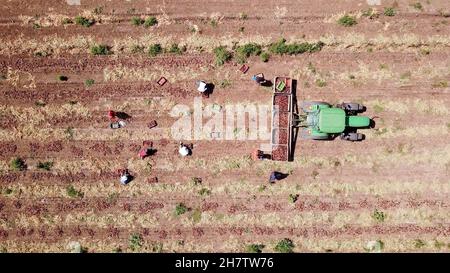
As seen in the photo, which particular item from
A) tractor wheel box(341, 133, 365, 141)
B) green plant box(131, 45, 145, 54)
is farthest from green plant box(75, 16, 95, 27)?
tractor wheel box(341, 133, 365, 141)

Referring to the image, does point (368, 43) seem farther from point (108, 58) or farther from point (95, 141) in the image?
point (95, 141)

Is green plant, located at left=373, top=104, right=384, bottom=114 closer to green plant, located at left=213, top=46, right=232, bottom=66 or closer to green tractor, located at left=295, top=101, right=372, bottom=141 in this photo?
green tractor, located at left=295, top=101, right=372, bottom=141

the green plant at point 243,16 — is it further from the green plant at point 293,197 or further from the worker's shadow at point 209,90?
the green plant at point 293,197

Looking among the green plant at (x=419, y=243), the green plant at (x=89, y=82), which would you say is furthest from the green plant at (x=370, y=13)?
the green plant at (x=89, y=82)

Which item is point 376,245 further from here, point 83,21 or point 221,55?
point 83,21

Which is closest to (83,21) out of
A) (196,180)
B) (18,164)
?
(18,164)
